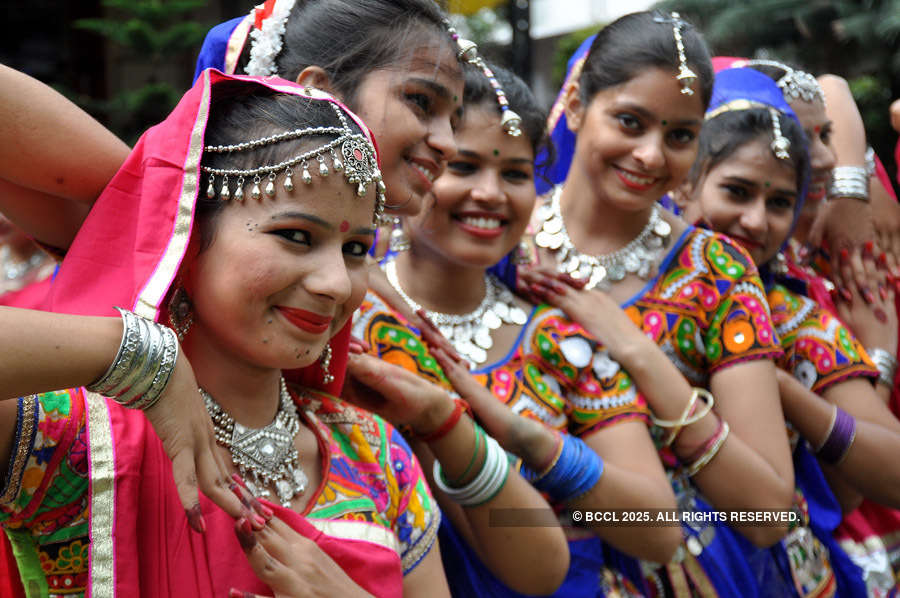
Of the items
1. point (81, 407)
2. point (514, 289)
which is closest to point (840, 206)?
point (514, 289)

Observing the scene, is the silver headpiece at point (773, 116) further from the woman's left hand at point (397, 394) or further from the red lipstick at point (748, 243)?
the woman's left hand at point (397, 394)

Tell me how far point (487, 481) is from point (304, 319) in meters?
0.68

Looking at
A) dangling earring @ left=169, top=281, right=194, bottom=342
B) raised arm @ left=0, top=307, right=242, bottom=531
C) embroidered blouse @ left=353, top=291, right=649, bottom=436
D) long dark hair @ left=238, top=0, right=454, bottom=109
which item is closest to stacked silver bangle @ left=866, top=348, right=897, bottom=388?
embroidered blouse @ left=353, top=291, right=649, bottom=436

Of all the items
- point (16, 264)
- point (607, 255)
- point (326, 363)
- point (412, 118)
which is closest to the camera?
point (326, 363)

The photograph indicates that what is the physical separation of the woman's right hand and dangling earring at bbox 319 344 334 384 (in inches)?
19.1

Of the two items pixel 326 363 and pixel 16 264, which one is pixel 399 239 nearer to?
pixel 326 363

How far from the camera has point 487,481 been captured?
204 cm

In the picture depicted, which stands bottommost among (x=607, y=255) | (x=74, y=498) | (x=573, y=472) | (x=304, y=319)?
(x=573, y=472)

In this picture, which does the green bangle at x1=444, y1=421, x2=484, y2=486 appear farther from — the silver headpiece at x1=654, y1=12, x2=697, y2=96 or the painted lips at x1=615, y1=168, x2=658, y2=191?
the silver headpiece at x1=654, y1=12, x2=697, y2=96

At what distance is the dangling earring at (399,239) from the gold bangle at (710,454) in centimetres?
96

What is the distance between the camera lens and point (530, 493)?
211 cm

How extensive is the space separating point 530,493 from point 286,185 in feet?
3.07

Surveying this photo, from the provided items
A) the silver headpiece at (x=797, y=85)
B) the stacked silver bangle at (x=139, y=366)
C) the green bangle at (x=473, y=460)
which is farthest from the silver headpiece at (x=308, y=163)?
the silver headpiece at (x=797, y=85)

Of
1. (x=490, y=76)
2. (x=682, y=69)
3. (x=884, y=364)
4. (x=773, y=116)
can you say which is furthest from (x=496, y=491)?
(x=884, y=364)
